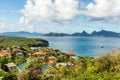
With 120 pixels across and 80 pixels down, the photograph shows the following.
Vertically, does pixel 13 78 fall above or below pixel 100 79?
below

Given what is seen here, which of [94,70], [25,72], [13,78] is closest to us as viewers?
[25,72]

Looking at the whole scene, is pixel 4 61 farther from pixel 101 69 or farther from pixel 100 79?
pixel 100 79

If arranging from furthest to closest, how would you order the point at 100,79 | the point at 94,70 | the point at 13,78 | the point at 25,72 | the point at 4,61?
the point at 4,61 → the point at 94,70 → the point at 13,78 → the point at 25,72 → the point at 100,79

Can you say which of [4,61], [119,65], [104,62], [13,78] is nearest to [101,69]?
[104,62]

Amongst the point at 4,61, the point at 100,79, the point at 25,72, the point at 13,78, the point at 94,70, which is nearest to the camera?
the point at 100,79

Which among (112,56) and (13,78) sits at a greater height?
(112,56)

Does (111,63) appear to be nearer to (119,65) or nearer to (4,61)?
(119,65)

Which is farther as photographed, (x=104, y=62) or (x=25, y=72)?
(x=104, y=62)

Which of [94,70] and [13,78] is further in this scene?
[94,70]

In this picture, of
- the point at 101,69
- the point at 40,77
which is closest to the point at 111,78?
the point at 40,77
